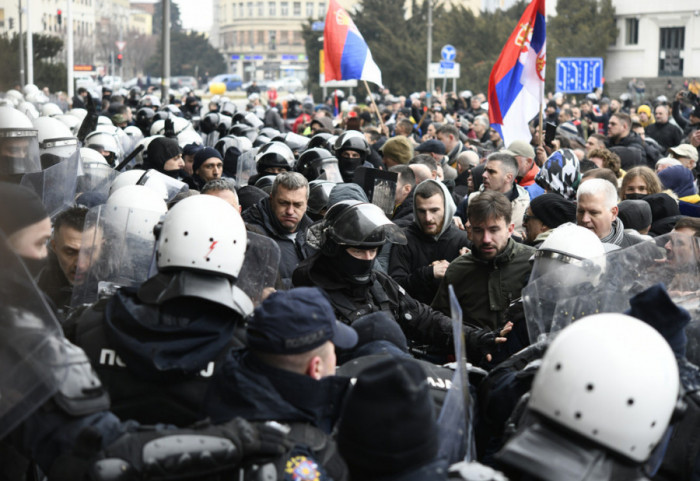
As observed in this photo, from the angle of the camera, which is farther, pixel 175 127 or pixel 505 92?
pixel 175 127

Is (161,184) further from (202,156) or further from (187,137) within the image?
(187,137)

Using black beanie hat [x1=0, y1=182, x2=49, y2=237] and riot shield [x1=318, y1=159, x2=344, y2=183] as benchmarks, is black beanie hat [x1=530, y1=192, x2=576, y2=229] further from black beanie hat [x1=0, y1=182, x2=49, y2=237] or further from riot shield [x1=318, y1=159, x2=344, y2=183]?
black beanie hat [x1=0, y1=182, x2=49, y2=237]

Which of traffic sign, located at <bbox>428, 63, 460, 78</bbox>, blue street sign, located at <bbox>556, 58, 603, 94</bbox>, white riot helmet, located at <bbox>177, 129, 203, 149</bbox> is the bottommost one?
white riot helmet, located at <bbox>177, 129, 203, 149</bbox>

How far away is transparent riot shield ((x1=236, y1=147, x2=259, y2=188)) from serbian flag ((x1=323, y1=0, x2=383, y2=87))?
296cm

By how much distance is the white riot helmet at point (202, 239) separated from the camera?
3393 millimetres

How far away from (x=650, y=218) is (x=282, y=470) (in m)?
4.85

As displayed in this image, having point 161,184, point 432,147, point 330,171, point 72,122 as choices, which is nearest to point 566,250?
point 161,184

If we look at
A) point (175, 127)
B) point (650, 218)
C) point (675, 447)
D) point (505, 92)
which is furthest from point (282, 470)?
point (175, 127)

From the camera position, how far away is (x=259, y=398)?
2836 millimetres

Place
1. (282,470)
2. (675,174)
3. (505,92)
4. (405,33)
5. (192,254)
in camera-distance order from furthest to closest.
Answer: (405,33)
(505,92)
(675,174)
(192,254)
(282,470)

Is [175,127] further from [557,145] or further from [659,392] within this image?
[659,392]

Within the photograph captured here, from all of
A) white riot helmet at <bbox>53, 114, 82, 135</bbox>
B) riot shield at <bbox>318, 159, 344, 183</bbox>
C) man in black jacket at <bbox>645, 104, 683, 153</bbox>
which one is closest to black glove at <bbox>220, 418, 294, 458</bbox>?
riot shield at <bbox>318, 159, 344, 183</bbox>

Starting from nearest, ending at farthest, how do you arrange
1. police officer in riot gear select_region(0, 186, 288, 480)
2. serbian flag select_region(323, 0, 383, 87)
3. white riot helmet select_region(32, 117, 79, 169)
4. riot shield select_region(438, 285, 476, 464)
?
police officer in riot gear select_region(0, 186, 288, 480) → riot shield select_region(438, 285, 476, 464) → white riot helmet select_region(32, 117, 79, 169) → serbian flag select_region(323, 0, 383, 87)

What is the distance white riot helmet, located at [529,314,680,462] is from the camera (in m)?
2.46
